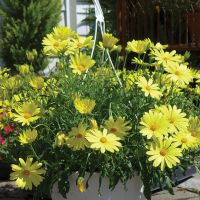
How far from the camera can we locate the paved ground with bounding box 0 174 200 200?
341cm

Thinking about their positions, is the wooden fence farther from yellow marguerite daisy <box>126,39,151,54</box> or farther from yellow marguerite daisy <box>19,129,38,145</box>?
yellow marguerite daisy <box>19,129,38,145</box>

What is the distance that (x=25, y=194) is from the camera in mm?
3473

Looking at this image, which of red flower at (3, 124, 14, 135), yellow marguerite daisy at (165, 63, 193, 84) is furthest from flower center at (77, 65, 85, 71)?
red flower at (3, 124, 14, 135)

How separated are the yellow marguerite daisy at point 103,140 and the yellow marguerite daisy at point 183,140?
255 mm

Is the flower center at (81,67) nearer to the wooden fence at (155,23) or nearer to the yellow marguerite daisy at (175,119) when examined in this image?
the yellow marguerite daisy at (175,119)

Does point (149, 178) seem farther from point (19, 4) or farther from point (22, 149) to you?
point (19, 4)

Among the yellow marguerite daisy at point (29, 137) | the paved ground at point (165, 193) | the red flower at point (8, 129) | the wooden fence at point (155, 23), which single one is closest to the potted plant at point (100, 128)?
the yellow marguerite daisy at point (29, 137)

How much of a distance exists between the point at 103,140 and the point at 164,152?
24 cm

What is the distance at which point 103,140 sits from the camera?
2.10 m

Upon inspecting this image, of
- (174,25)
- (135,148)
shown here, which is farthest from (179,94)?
(174,25)

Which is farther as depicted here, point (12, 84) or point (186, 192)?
point (186, 192)

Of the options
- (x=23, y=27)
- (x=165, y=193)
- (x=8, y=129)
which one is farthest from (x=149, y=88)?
(x=23, y=27)

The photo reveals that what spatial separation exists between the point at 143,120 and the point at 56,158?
48 cm

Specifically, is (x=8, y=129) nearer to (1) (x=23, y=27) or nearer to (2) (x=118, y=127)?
(2) (x=118, y=127)
